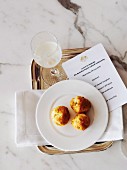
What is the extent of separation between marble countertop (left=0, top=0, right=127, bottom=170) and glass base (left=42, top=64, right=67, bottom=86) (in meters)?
0.05

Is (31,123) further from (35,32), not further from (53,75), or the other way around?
(35,32)

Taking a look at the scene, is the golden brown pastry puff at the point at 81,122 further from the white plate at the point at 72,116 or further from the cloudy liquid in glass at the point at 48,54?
the cloudy liquid in glass at the point at 48,54

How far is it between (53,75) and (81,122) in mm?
170

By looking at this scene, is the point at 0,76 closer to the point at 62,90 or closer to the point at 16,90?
the point at 16,90

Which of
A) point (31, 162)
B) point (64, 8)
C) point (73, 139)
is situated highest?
point (64, 8)

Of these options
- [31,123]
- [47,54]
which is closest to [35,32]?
[47,54]

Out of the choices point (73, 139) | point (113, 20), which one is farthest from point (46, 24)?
point (73, 139)

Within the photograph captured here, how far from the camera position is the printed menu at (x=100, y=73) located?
102cm

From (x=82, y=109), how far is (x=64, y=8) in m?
0.32

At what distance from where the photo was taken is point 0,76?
1070mm

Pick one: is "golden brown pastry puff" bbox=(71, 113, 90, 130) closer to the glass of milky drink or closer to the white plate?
the white plate

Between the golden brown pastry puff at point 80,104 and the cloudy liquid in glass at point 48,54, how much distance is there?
112 millimetres

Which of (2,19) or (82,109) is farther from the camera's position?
(2,19)

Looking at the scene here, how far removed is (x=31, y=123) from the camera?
1.00 meters
